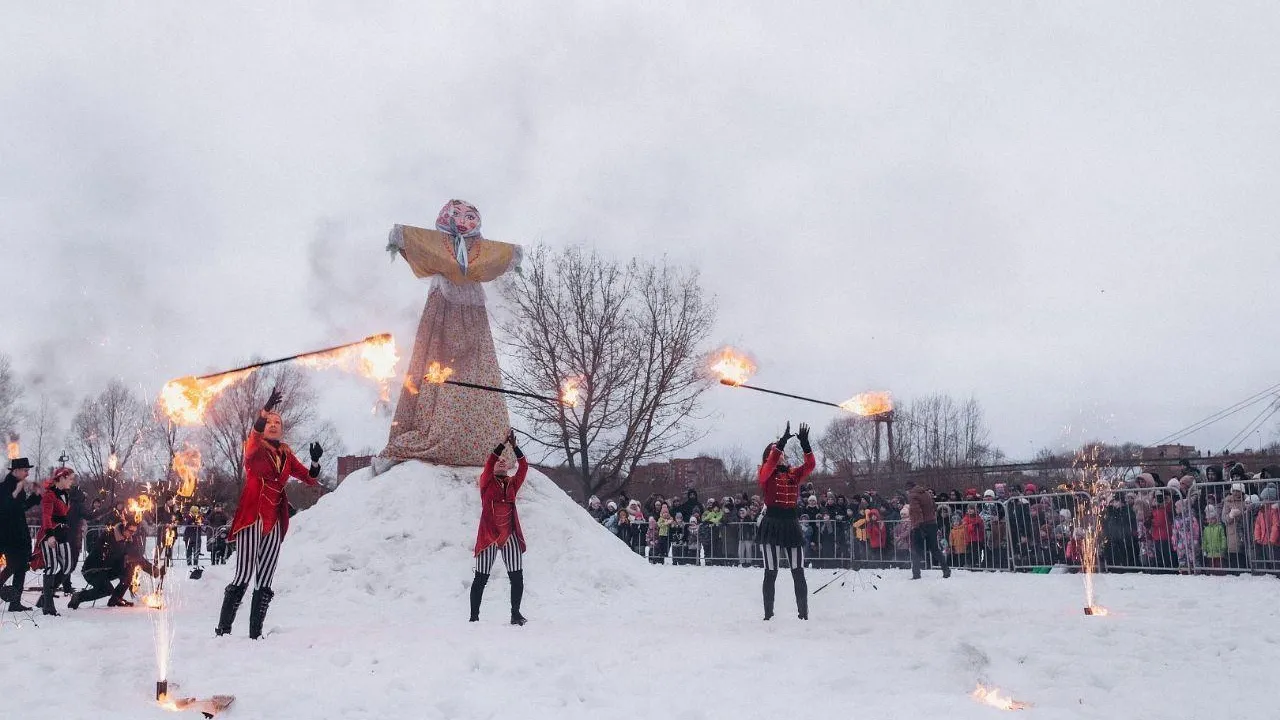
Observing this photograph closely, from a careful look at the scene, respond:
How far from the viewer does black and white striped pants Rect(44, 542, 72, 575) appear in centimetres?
1008

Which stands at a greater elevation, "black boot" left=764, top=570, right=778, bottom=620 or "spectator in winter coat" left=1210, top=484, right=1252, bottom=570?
"spectator in winter coat" left=1210, top=484, right=1252, bottom=570

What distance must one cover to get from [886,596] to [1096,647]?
459 centimetres

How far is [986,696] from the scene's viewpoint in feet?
19.0

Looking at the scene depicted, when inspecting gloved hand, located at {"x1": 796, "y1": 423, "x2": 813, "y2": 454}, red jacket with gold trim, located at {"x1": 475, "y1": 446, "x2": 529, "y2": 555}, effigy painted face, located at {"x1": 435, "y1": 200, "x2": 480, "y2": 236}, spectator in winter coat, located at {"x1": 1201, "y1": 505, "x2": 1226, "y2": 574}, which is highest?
effigy painted face, located at {"x1": 435, "y1": 200, "x2": 480, "y2": 236}

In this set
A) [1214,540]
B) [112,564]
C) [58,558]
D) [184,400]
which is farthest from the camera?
[1214,540]

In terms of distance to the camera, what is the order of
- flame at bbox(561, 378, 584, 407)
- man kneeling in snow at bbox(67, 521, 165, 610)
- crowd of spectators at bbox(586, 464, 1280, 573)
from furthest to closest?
flame at bbox(561, 378, 584, 407)
crowd of spectators at bbox(586, 464, 1280, 573)
man kneeling in snow at bbox(67, 521, 165, 610)

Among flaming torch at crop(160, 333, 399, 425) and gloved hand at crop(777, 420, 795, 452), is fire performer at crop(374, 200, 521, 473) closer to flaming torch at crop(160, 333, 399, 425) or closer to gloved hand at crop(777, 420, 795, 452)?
flaming torch at crop(160, 333, 399, 425)

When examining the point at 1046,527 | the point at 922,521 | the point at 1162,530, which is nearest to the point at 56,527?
the point at 922,521

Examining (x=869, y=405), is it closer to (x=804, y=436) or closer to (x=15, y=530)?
(x=804, y=436)

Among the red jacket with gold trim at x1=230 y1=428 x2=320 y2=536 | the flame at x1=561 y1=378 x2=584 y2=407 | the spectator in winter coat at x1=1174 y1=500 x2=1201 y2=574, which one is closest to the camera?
the red jacket with gold trim at x1=230 y1=428 x2=320 y2=536

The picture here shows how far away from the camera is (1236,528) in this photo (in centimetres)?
1195

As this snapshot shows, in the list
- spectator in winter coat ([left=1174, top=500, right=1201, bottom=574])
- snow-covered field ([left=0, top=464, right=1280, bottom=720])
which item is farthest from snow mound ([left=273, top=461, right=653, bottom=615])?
spectator in winter coat ([left=1174, top=500, right=1201, bottom=574])

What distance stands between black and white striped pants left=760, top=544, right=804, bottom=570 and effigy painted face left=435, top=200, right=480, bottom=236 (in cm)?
903

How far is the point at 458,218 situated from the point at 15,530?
850cm
